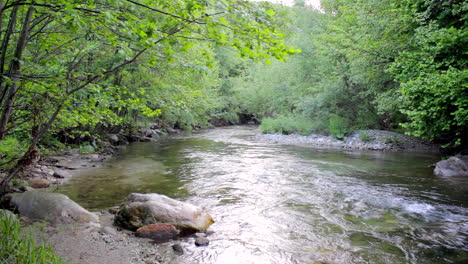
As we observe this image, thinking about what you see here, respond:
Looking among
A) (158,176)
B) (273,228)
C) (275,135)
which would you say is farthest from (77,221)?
(275,135)

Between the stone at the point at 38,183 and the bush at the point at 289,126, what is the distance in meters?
18.8

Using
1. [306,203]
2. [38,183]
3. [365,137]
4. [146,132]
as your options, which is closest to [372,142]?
[365,137]

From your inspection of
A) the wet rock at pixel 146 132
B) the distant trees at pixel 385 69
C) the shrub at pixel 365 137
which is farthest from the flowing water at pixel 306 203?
the wet rock at pixel 146 132

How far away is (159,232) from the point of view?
18.0 feet

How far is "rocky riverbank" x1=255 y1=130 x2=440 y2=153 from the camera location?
17484 millimetres

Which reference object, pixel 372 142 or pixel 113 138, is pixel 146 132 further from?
pixel 372 142

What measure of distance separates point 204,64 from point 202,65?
0.15ft

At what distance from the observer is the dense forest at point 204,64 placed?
133 inches

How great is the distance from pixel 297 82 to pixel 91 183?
19487 mm

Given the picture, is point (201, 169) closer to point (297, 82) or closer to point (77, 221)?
point (77, 221)

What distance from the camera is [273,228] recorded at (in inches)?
242

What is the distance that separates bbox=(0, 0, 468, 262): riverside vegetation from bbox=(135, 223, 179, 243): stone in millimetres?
2317

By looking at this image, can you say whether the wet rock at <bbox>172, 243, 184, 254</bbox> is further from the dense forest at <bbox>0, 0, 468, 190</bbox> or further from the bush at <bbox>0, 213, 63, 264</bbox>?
the dense forest at <bbox>0, 0, 468, 190</bbox>

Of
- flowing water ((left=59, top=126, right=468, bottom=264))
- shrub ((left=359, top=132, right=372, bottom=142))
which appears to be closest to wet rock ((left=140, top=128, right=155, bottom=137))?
flowing water ((left=59, top=126, right=468, bottom=264))
